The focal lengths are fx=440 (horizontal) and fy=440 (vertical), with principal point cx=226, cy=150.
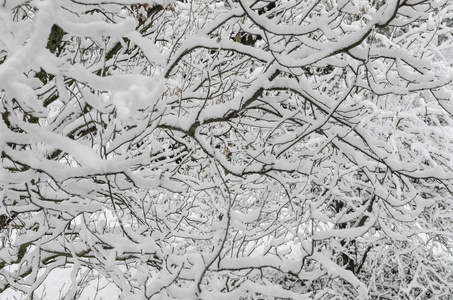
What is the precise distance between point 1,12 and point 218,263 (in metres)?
1.80

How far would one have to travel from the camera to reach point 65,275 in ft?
32.9

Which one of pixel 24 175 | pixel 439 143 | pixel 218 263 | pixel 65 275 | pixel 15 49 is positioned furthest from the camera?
pixel 65 275

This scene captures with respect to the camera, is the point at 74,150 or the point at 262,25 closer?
the point at 74,150

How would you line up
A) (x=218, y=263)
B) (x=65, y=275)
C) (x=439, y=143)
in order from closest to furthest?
(x=218, y=263) → (x=439, y=143) → (x=65, y=275)

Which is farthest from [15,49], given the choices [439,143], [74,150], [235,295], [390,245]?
[390,245]

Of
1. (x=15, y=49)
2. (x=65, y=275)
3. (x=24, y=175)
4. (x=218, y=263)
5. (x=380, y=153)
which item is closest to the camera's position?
(x=15, y=49)

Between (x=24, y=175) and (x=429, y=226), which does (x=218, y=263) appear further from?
(x=429, y=226)

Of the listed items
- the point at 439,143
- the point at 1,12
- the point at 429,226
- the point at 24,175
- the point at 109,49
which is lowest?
the point at 24,175

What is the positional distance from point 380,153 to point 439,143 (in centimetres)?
352

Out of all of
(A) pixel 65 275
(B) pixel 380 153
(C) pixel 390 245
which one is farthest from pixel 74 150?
(A) pixel 65 275

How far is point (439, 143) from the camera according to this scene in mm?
6184

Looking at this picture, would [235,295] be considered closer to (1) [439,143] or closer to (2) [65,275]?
(1) [439,143]

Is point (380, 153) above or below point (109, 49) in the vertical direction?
below

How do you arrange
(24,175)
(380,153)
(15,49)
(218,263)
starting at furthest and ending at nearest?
(380,153)
(218,263)
(24,175)
(15,49)
